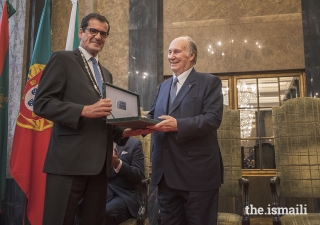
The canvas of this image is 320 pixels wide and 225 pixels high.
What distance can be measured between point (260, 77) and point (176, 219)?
264 centimetres

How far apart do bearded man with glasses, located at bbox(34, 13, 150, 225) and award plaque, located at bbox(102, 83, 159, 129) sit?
0.24 feet

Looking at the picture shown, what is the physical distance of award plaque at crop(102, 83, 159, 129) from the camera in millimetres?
1680

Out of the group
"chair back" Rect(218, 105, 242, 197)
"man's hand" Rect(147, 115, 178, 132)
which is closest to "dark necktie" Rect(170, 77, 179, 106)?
"man's hand" Rect(147, 115, 178, 132)

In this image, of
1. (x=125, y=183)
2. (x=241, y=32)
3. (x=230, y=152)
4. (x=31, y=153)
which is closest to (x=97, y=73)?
(x=125, y=183)

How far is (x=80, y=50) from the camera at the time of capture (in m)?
1.88

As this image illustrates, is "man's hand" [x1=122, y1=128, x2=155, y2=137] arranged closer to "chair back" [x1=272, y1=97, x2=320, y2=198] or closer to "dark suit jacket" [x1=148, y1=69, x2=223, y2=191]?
"dark suit jacket" [x1=148, y1=69, x2=223, y2=191]

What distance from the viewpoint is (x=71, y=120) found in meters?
1.61

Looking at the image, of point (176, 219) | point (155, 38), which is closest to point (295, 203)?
point (176, 219)

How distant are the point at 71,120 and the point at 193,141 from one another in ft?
2.49

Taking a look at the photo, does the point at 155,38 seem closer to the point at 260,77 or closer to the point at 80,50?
the point at 260,77

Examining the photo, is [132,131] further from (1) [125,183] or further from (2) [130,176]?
(1) [125,183]

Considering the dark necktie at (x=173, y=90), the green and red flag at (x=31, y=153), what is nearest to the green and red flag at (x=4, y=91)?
the green and red flag at (x=31, y=153)

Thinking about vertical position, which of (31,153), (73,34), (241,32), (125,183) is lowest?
(125,183)

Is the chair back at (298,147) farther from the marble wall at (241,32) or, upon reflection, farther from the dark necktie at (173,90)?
the marble wall at (241,32)
